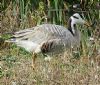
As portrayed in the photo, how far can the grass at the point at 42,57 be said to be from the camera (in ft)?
20.0

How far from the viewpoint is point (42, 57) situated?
310 inches

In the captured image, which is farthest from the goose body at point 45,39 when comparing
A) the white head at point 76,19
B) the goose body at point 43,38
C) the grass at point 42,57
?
the white head at point 76,19

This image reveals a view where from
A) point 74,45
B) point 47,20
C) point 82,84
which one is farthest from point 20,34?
point 82,84

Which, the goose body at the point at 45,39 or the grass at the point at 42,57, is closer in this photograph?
the grass at the point at 42,57

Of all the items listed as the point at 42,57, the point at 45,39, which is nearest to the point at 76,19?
the point at 45,39

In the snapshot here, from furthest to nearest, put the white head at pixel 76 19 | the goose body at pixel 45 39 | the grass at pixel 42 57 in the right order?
the white head at pixel 76 19
the goose body at pixel 45 39
the grass at pixel 42 57

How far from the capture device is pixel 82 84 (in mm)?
5887

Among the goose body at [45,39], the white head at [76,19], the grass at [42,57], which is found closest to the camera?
the grass at [42,57]

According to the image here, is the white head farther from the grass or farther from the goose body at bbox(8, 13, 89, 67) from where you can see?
the goose body at bbox(8, 13, 89, 67)

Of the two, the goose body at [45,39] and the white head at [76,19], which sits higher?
the white head at [76,19]

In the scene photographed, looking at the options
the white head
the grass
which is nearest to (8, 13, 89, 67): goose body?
the grass

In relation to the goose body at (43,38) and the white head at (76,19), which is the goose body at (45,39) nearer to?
the goose body at (43,38)

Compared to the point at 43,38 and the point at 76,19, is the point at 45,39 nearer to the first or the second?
the point at 43,38

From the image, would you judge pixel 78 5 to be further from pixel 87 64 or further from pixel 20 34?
pixel 87 64
